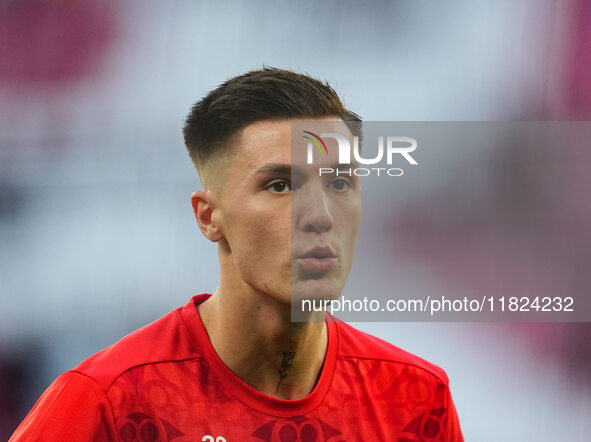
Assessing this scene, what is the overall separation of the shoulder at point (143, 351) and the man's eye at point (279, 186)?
615 millimetres

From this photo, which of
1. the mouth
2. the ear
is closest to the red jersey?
the ear

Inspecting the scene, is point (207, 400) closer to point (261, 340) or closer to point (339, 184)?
point (261, 340)

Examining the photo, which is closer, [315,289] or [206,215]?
[315,289]

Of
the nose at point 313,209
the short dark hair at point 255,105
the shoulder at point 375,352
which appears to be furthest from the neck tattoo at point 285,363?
the short dark hair at point 255,105

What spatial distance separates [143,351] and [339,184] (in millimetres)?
885

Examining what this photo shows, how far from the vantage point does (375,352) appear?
258 centimetres

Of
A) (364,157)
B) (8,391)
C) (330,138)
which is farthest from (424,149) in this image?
(8,391)

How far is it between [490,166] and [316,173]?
1141mm

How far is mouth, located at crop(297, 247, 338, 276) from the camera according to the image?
212 cm

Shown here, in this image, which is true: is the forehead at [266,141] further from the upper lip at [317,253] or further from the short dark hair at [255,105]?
the upper lip at [317,253]

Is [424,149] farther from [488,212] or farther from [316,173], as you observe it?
[316,173]

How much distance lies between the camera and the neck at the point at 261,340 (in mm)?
2273

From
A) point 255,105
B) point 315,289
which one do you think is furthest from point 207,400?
point 255,105

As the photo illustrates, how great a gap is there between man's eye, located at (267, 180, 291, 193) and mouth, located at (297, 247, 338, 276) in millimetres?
222
